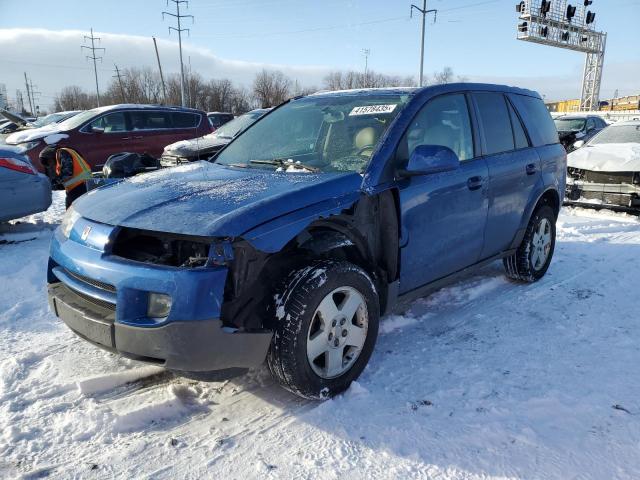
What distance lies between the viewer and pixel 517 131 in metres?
4.60

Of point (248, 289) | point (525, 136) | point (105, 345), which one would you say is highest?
point (525, 136)

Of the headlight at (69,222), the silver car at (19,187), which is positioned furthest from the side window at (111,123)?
the headlight at (69,222)

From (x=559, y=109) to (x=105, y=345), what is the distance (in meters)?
64.4

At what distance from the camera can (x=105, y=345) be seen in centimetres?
253

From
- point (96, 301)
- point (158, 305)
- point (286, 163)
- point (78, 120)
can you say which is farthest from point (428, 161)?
point (78, 120)

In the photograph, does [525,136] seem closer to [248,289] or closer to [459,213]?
[459,213]

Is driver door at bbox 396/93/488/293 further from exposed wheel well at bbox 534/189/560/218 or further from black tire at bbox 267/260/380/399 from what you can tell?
exposed wheel well at bbox 534/189/560/218

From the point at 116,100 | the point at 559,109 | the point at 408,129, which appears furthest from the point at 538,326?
the point at 116,100

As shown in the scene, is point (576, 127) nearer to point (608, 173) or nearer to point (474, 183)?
point (608, 173)

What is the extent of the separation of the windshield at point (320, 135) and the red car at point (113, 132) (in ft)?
23.9

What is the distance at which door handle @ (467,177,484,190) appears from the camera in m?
3.77

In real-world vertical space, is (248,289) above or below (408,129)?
below

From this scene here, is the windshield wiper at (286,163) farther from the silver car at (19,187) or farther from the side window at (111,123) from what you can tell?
the side window at (111,123)

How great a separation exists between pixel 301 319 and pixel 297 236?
1.46 ft
